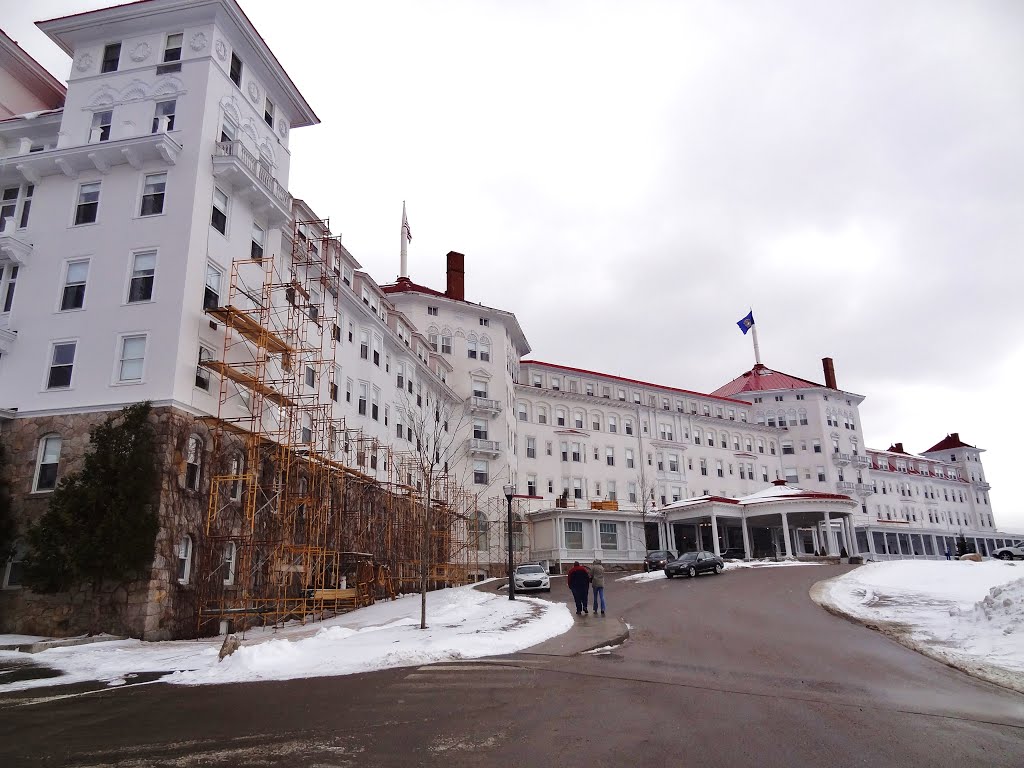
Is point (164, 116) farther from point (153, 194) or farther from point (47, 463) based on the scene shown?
point (47, 463)

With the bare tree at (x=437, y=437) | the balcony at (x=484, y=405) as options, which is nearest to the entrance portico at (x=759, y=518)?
the balcony at (x=484, y=405)

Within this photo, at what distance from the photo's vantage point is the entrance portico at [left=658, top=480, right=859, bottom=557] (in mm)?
51875

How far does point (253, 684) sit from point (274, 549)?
13.2 metres

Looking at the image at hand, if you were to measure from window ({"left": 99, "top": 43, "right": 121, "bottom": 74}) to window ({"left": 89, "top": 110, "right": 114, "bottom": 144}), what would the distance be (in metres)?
1.94

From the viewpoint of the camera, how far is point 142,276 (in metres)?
24.1

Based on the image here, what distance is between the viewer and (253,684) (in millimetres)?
12312

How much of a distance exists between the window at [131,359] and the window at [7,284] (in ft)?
19.7

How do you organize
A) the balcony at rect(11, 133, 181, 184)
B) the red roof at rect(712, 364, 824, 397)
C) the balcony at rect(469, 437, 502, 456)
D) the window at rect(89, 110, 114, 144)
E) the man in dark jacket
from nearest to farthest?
the man in dark jacket, the balcony at rect(11, 133, 181, 184), the window at rect(89, 110, 114, 144), the balcony at rect(469, 437, 502, 456), the red roof at rect(712, 364, 824, 397)

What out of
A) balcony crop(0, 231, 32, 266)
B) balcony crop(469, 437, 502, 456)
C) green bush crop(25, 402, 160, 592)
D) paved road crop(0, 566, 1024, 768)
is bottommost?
paved road crop(0, 566, 1024, 768)

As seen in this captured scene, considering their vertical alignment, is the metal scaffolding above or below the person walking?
above

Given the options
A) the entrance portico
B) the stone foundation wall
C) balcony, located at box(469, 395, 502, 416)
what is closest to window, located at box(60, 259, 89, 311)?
the stone foundation wall

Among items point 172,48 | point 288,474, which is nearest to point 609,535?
point 288,474

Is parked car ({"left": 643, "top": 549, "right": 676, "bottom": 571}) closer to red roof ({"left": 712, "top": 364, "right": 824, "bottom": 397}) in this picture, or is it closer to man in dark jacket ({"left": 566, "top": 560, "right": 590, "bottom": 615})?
man in dark jacket ({"left": 566, "top": 560, "right": 590, "bottom": 615})

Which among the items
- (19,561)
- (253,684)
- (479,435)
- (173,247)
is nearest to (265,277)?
(173,247)
